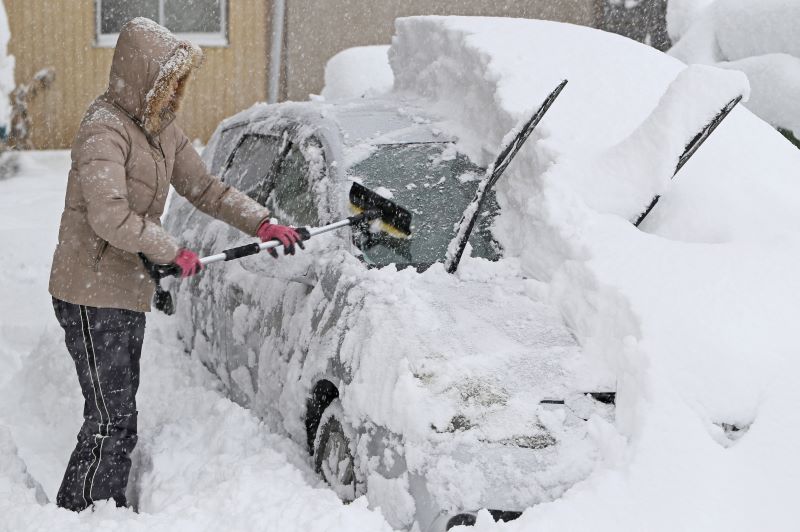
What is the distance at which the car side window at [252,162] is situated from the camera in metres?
4.68

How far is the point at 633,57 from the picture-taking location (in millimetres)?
4520

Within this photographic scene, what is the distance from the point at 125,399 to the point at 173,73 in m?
1.20

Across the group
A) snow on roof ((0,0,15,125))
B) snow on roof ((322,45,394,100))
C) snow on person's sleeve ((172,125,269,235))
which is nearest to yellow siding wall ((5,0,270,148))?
snow on roof ((0,0,15,125))

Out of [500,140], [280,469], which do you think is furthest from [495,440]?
[500,140]

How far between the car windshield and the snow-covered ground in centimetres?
87

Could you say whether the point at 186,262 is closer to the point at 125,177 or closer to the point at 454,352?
the point at 125,177

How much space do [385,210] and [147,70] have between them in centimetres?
101

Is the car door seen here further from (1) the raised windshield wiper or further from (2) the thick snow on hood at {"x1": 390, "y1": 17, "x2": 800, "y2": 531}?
(1) the raised windshield wiper

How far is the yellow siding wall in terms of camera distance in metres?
11.0

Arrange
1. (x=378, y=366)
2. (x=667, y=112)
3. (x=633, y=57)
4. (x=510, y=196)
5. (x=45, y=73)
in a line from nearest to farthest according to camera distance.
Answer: (x=378, y=366)
(x=667, y=112)
(x=510, y=196)
(x=633, y=57)
(x=45, y=73)

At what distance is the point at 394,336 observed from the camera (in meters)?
3.22

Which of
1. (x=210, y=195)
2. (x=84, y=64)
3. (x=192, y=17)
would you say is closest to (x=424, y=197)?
(x=210, y=195)

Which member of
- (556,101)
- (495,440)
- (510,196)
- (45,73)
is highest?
(556,101)

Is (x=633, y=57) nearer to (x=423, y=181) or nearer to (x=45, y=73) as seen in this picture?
(x=423, y=181)
